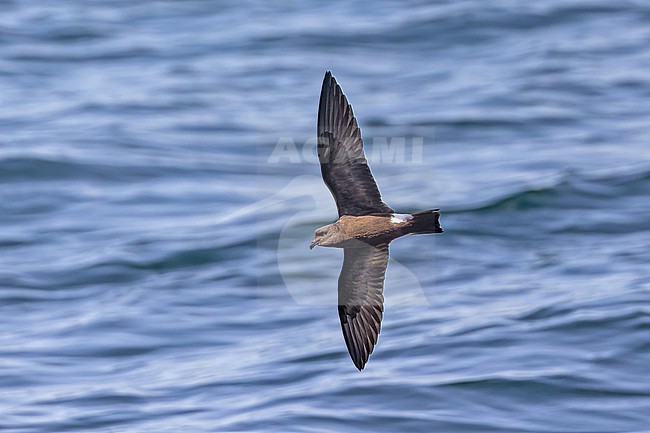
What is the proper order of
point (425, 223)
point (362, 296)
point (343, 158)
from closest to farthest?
point (425, 223) → point (343, 158) → point (362, 296)

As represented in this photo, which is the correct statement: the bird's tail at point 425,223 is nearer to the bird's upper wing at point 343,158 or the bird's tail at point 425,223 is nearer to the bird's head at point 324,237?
the bird's upper wing at point 343,158

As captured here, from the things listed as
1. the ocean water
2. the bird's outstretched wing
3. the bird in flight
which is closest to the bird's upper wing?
the bird in flight

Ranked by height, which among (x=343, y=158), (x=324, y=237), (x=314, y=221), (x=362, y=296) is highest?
(x=343, y=158)

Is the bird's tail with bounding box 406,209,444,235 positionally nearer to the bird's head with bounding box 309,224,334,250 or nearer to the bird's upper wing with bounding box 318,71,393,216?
the bird's upper wing with bounding box 318,71,393,216

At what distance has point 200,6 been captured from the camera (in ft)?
75.9

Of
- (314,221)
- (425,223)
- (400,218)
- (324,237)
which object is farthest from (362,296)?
(314,221)

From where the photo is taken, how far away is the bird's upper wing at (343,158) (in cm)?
641

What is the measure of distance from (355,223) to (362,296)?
2.89 ft

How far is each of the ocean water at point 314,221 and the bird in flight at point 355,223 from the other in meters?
2.64

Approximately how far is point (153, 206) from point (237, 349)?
4036mm

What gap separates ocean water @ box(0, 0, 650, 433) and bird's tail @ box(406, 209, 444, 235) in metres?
3.86

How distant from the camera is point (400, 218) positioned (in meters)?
6.12

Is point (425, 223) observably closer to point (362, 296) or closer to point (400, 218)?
point (400, 218)

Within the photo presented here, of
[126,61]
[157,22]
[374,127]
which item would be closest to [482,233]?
[374,127]
